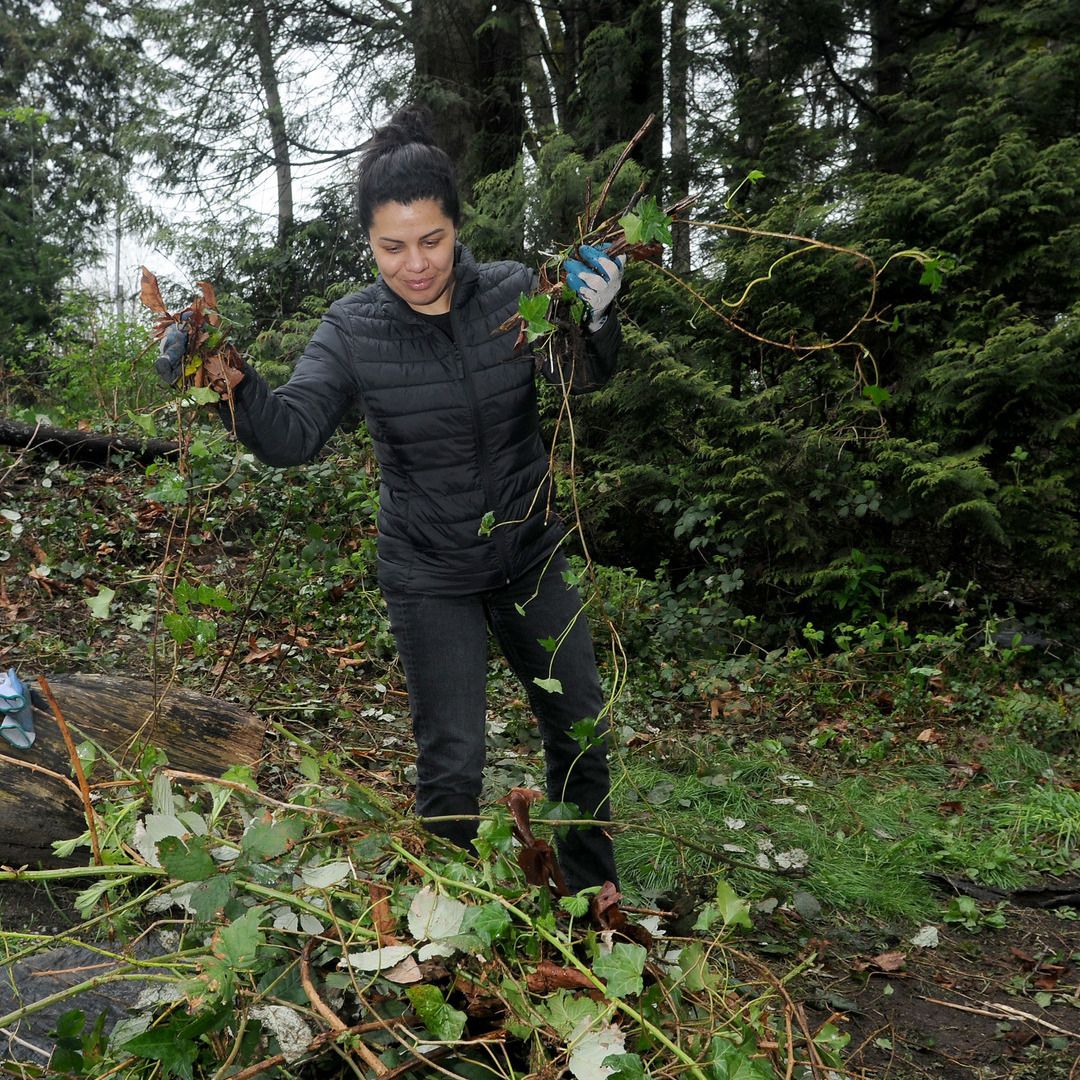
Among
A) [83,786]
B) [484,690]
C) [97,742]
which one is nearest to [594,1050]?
[83,786]

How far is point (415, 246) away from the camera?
2393 millimetres

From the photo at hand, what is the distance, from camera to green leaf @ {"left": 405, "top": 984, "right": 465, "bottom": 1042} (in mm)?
1520

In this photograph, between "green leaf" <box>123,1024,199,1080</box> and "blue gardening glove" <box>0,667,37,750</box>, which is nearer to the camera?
"green leaf" <box>123,1024,199,1080</box>

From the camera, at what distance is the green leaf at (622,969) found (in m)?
1.51

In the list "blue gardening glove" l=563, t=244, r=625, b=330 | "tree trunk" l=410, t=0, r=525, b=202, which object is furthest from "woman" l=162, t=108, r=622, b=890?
"tree trunk" l=410, t=0, r=525, b=202

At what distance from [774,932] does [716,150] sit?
17.5 feet

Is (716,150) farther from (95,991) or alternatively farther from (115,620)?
(95,991)

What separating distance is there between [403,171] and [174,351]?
0.70 meters

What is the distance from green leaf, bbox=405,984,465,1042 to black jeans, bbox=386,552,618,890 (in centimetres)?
89

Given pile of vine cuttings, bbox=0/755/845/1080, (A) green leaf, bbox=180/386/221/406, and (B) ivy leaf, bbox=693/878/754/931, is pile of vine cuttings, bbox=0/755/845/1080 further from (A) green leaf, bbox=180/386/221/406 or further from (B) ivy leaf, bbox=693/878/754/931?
(A) green leaf, bbox=180/386/221/406

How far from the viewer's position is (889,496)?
5.81 meters

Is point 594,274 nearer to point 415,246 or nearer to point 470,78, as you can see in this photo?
point 415,246

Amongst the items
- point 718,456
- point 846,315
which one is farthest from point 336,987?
point 846,315

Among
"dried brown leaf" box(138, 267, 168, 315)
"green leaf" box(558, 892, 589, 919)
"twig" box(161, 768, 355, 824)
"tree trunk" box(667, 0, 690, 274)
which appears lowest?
"green leaf" box(558, 892, 589, 919)
